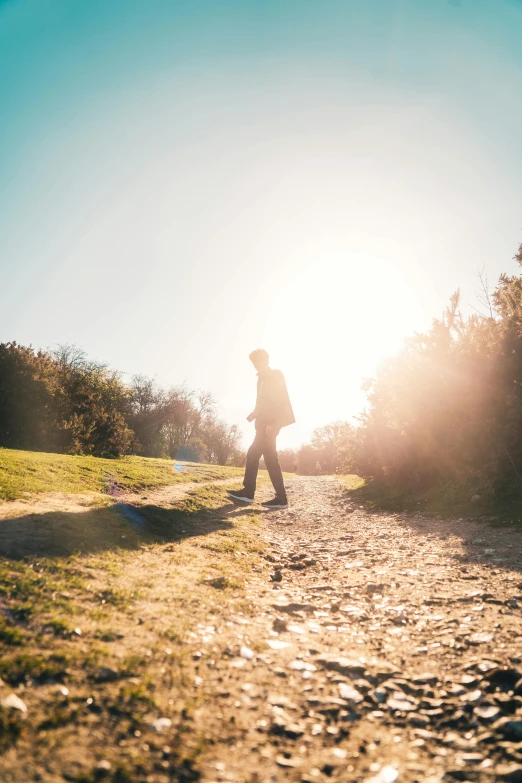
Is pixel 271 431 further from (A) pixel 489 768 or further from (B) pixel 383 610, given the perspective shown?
(A) pixel 489 768

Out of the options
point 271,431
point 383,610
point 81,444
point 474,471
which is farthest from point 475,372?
point 81,444

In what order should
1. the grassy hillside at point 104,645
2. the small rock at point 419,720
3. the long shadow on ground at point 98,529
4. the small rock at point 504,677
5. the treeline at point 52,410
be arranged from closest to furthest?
the grassy hillside at point 104,645 < the small rock at point 419,720 < the small rock at point 504,677 < the long shadow on ground at point 98,529 < the treeline at point 52,410

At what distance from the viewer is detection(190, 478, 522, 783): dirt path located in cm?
180

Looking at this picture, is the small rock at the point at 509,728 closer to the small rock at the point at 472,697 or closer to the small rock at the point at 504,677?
the small rock at the point at 472,697

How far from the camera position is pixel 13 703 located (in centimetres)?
180

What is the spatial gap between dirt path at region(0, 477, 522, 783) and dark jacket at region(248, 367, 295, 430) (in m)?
5.34

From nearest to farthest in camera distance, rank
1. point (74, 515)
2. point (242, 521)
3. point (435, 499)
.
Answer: point (74, 515)
point (242, 521)
point (435, 499)

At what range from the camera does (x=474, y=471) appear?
9039 millimetres

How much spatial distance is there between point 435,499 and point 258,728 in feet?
29.8

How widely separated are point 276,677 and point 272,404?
7773 millimetres

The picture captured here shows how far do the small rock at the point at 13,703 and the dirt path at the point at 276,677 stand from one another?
0.13 feet

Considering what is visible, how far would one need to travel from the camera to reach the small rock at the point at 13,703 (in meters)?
1.78

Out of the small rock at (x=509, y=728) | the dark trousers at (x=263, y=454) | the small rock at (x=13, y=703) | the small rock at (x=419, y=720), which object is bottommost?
the small rock at (x=419, y=720)

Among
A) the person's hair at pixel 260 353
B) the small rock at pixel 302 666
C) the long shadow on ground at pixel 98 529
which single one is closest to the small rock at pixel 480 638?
the small rock at pixel 302 666
